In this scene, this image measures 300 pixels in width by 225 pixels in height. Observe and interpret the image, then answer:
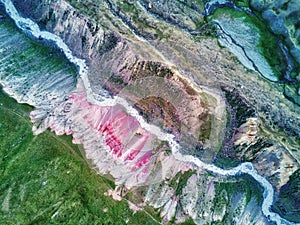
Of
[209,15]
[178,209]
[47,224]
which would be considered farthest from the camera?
[209,15]

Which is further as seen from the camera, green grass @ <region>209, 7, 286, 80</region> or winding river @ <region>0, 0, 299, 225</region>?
green grass @ <region>209, 7, 286, 80</region>

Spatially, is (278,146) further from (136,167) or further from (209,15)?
(209,15)

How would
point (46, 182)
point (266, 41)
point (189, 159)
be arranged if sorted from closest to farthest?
point (46, 182) → point (189, 159) → point (266, 41)

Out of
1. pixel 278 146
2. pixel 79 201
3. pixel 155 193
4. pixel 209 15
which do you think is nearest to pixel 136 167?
pixel 155 193

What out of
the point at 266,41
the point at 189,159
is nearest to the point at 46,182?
the point at 189,159

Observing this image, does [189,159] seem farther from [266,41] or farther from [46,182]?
[266,41]

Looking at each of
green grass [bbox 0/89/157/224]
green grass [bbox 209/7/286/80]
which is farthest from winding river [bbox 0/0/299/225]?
green grass [bbox 209/7/286/80]

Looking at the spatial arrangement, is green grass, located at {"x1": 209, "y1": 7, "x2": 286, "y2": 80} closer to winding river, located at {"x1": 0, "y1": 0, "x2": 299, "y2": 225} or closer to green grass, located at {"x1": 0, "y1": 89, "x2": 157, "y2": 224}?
winding river, located at {"x1": 0, "y1": 0, "x2": 299, "y2": 225}

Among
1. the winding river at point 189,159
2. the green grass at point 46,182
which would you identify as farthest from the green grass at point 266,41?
the green grass at point 46,182
